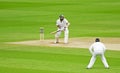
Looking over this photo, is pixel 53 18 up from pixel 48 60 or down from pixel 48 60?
up

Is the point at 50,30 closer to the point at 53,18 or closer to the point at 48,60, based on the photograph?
the point at 53,18

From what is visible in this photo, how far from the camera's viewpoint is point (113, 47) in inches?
1192

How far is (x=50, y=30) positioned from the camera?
41312mm

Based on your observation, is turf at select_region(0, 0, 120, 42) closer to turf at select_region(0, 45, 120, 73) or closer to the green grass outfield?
the green grass outfield

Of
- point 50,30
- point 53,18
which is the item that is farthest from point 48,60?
point 53,18

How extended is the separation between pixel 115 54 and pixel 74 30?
14439mm

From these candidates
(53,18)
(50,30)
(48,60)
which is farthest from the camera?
(53,18)

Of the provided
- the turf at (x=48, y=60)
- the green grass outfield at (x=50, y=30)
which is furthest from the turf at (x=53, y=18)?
the turf at (x=48, y=60)

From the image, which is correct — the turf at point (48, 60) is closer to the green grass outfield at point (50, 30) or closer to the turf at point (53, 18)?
the green grass outfield at point (50, 30)

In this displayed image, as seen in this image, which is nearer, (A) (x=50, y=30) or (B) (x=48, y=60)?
(B) (x=48, y=60)

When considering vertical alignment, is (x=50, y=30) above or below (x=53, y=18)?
below

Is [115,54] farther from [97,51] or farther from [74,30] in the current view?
[74,30]

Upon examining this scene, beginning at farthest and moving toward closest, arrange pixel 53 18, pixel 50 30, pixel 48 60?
pixel 53 18
pixel 50 30
pixel 48 60

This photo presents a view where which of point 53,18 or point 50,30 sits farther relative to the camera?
point 53,18
